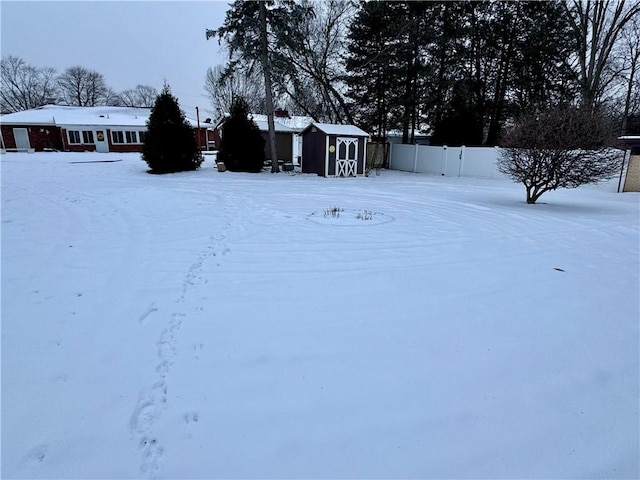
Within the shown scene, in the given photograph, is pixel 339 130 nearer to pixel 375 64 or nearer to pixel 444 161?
pixel 444 161

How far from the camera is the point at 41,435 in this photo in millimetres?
1791

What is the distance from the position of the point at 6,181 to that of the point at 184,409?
12.5m

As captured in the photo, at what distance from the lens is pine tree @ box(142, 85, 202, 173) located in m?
14.4

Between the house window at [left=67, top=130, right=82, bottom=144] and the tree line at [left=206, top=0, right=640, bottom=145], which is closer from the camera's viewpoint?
the tree line at [left=206, top=0, right=640, bottom=145]

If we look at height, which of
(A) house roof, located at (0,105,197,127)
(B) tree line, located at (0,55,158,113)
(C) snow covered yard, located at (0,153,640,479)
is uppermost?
(B) tree line, located at (0,55,158,113)

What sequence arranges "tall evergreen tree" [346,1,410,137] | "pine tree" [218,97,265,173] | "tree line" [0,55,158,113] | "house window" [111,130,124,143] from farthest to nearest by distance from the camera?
"tree line" [0,55,158,113] → "house window" [111,130,124,143] → "tall evergreen tree" [346,1,410,137] → "pine tree" [218,97,265,173]

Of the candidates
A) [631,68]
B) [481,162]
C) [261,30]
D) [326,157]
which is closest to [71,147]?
[261,30]

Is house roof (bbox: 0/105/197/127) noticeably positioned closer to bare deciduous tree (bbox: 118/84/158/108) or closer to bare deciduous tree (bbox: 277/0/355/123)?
bare deciduous tree (bbox: 277/0/355/123)

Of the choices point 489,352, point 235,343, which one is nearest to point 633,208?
point 489,352

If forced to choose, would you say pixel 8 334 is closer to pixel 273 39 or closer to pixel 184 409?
pixel 184 409

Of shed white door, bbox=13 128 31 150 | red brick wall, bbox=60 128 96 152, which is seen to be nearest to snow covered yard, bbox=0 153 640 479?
red brick wall, bbox=60 128 96 152

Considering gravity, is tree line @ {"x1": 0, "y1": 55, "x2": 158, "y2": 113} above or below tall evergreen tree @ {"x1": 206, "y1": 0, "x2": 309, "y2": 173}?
above

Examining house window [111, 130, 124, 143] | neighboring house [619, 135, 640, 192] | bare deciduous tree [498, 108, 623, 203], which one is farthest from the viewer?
house window [111, 130, 124, 143]

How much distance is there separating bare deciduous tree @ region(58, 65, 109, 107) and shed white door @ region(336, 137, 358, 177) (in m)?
45.7
